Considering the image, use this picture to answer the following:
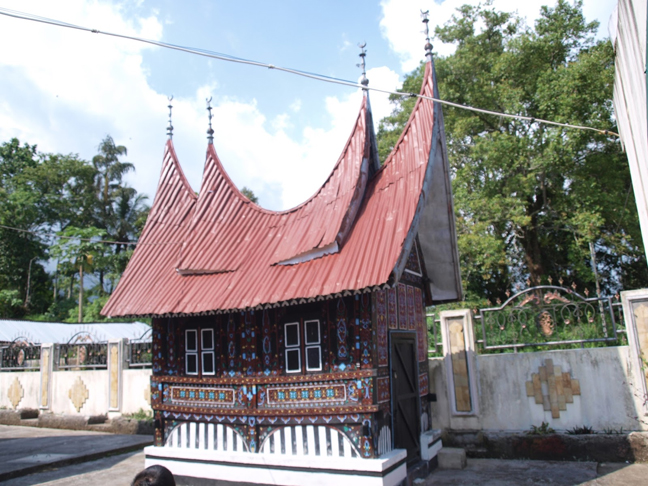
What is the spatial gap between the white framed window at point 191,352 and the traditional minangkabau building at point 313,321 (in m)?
0.02

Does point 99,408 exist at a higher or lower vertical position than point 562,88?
lower

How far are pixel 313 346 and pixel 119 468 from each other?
15.7 feet

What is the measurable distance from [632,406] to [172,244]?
808cm

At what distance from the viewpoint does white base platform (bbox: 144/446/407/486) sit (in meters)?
6.45

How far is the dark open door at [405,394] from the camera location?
7414 mm

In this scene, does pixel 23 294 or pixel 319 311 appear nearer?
pixel 319 311

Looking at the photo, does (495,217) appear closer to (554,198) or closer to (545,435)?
(554,198)

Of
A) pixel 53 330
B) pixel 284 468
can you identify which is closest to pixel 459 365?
pixel 284 468

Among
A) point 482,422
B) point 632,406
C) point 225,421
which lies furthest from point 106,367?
point 632,406

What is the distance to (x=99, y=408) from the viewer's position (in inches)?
535

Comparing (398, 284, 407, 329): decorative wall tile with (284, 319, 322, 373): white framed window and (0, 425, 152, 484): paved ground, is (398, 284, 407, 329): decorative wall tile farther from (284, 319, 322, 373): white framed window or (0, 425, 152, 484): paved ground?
(0, 425, 152, 484): paved ground

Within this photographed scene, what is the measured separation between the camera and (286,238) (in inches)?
317

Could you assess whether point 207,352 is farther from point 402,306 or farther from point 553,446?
point 553,446

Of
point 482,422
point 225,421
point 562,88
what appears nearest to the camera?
point 225,421
